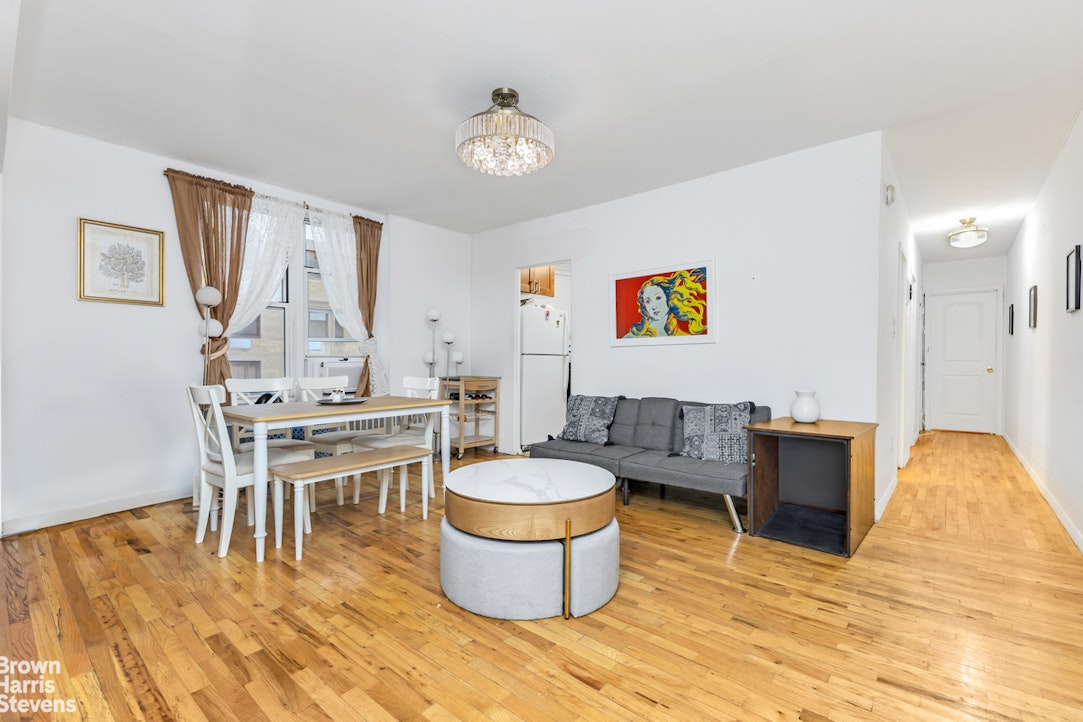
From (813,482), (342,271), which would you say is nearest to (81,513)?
(342,271)

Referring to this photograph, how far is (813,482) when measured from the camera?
349 cm

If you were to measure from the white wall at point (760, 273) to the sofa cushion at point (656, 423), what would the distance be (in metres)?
0.25

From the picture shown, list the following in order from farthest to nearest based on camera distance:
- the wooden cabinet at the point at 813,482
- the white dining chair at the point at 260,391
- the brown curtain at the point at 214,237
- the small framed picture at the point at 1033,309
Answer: the small framed picture at the point at 1033,309, the brown curtain at the point at 214,237, the white dining chair at the point at 260,391, the wooden cabinet at the point at 813,482

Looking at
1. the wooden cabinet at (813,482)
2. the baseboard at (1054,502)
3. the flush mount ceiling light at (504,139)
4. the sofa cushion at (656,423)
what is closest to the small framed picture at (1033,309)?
the baseboard at (1054,502)

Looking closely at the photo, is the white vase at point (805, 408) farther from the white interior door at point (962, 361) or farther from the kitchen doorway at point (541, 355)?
the white interior door at point (962, 361)

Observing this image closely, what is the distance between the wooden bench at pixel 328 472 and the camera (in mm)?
2750

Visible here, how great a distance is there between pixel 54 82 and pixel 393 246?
2727 mm

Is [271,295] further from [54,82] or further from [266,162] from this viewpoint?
[54,82]

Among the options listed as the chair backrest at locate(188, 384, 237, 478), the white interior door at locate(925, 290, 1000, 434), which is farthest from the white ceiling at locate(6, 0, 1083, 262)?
the white interior door at locate(925, 290, 1000, 434)

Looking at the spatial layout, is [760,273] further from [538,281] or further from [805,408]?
[538,281]

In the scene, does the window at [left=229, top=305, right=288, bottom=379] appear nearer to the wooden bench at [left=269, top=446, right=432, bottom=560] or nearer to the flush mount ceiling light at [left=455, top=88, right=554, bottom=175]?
the wooden bench at [left=269, top=446, right=432, bottom=560]

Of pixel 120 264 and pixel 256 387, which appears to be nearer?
pixel 120 264

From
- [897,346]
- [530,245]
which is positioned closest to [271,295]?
[530,245]
